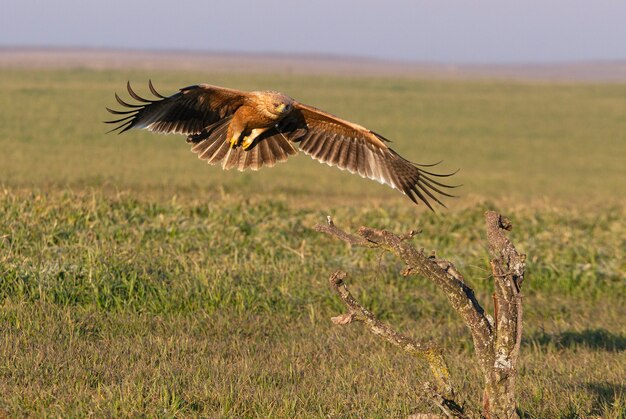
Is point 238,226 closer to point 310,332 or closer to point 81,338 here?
point 310,332

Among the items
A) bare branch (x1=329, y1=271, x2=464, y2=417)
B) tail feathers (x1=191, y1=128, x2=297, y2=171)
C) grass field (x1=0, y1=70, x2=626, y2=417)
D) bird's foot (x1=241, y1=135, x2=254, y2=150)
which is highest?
bird's foot (x1=241, y1=135, x2=254, y2=150)

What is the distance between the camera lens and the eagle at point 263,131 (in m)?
7.05

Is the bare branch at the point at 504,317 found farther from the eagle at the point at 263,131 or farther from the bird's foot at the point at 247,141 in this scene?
the bird's foot at the point at 247,141

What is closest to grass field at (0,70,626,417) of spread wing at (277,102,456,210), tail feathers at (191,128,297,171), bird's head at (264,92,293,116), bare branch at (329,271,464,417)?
bare branch at (329,271,464,417)

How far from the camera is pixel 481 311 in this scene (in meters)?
4.21

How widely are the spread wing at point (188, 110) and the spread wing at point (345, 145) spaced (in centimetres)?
52

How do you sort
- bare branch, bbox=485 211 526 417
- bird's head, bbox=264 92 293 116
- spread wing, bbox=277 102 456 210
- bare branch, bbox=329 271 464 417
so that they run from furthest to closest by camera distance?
spread wing, bbox=277 102 456 210 < bird's head, bbox=264 92 293 116 < bare branch, bbox=329 271 464 417 < bare branch, bbox=485 211 526 417


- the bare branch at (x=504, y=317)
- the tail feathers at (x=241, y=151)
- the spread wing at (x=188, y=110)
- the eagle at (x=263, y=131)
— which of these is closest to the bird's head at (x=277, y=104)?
the eagle at (x=263, y=131)

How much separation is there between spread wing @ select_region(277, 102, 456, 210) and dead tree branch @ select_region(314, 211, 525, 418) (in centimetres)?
288

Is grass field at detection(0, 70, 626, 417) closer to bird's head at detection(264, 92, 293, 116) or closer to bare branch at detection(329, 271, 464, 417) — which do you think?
bare branch at detection(329, 271, 464, 417)

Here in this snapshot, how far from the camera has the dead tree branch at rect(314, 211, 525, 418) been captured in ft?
13.4

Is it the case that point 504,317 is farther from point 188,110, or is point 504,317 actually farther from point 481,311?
point 188,110

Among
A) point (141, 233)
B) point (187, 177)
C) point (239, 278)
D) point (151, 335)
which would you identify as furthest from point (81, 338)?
point (187, 177)

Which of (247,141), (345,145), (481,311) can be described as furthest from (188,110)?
(481,311)
